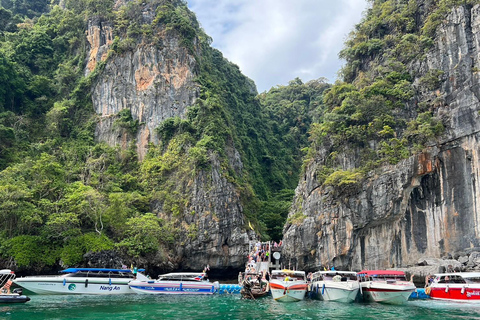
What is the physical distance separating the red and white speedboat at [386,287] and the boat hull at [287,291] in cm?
384

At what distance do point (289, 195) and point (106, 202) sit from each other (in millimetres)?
25627

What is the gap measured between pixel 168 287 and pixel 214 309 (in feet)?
27.2

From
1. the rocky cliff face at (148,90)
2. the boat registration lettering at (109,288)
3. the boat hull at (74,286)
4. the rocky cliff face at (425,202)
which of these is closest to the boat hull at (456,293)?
the rocky cliff face at (425,202)

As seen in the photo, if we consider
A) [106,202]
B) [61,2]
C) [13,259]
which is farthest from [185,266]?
[61,2]

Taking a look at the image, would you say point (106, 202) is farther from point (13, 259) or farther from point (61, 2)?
point (61, 2)

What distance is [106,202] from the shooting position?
37.8 meters

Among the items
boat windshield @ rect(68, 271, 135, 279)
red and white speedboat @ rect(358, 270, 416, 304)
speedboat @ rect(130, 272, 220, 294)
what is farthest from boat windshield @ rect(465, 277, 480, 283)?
boat windshield @ rect(68, 271, 135, 279)

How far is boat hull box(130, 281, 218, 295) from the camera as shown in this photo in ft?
90.1

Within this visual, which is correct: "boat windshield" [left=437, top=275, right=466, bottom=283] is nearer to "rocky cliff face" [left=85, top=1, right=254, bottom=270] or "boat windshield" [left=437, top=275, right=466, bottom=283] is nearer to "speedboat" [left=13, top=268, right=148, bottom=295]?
"speedboat" [left=13, top=268, right=148, bottom=295]

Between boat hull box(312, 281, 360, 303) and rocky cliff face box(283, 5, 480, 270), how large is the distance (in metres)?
9.23

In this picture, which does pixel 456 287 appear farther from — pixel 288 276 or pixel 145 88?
pixel 145 88

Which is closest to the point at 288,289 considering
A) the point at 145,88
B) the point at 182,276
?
the point at 182,276

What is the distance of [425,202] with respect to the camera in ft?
103

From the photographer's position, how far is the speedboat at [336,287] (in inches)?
908
